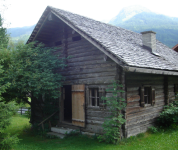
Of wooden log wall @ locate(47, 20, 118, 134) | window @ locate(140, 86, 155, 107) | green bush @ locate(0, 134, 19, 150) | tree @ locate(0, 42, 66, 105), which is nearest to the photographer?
green bush @ locate(0, 134, 19, 150)

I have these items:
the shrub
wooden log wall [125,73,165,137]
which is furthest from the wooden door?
wooden log wall [125,73,165,137]

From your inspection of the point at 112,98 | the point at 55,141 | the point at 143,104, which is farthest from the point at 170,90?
the point at 55,141

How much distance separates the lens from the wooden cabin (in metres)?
8.55

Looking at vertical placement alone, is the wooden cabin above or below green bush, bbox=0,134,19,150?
above

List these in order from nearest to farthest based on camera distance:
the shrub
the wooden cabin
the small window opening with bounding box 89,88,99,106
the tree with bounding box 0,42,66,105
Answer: the shrub < the wooden cabin < the tree with bounding box 0,42,66,105 < the small window opening with bounding box 89,88,99,106

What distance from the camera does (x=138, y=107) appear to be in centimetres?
948

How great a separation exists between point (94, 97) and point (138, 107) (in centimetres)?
220

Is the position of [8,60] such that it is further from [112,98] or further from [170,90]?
[170,90]

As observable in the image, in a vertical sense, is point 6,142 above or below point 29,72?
below

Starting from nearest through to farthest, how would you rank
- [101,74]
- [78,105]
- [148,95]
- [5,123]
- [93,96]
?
[5,123], [101,74], [93,96], [78,105], [148,95]

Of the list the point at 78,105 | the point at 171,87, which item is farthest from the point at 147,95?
the point at 78,105

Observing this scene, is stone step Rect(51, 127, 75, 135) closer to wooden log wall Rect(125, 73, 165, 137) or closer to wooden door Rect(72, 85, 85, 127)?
wooden door Rect(72, 85, 85, 127)

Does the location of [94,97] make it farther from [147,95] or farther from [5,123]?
[5,123]

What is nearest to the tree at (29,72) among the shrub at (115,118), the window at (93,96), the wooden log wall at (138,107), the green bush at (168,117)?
the window at (93,96)
